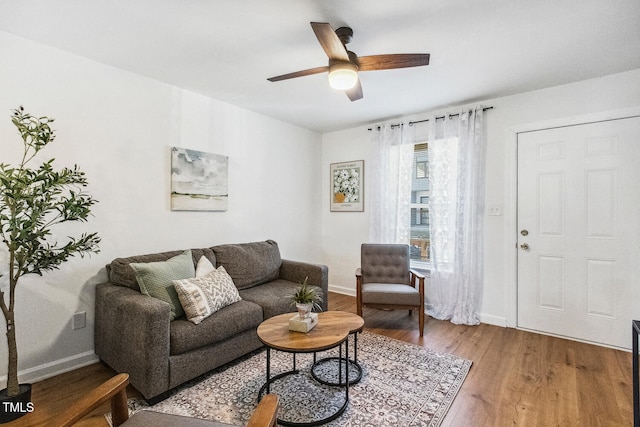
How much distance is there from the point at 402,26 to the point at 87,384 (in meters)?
3.31

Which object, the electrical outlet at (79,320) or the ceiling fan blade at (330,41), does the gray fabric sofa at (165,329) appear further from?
the ceiling fan blade at (330,41)

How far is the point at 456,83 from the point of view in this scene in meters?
2.88

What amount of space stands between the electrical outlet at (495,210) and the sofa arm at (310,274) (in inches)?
75.2

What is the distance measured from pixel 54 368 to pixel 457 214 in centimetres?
392

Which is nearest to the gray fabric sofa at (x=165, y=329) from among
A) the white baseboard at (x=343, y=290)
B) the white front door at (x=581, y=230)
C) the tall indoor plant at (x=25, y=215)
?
the tall indoor plant at (x=25, y=215)

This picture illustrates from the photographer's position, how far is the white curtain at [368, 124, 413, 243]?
386 cm

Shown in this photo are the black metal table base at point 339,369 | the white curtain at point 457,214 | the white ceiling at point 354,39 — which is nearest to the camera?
the white ceiling at point 354,39

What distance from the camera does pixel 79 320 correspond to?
2.37 m

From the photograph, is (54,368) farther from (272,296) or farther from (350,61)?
(350,61)

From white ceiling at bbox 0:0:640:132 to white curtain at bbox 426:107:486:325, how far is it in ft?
1.79

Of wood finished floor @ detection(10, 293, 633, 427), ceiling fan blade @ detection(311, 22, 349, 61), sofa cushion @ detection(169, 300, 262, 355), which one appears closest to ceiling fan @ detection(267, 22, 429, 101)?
ceiling fan blade @ detection(311, 22, 349, 61)

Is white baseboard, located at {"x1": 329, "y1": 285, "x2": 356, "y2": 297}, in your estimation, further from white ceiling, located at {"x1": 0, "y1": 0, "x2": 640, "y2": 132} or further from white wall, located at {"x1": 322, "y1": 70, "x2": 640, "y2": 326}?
white ceiling, located at {"x1": 0, "y1": 0, "x2": 640, "y2": 132}

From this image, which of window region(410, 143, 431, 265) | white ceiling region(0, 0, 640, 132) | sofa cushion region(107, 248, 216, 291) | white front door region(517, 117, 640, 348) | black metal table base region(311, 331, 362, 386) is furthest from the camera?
window region(410, 143, 431, 265)

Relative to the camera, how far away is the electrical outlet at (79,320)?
7.70ft
